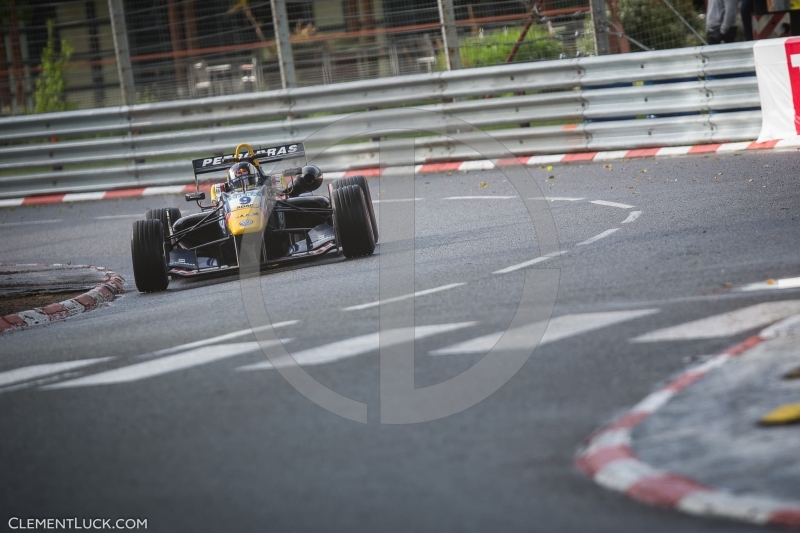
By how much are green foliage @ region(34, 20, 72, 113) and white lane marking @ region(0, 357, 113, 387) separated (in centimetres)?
1179

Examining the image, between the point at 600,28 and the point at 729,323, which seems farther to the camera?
the point at 600,28

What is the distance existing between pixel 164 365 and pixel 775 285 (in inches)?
137

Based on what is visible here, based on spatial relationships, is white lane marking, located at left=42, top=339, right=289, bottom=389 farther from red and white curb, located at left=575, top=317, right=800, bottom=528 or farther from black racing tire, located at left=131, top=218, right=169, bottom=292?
black racing tire, located at left=131, top=218, right=169, bottom=292

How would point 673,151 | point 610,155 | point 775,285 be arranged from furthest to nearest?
point 610,155 < point 673,151 < point 775,285

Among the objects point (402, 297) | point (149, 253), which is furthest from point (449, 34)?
point (402, 297)

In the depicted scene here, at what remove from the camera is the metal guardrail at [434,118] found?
14.2 metres

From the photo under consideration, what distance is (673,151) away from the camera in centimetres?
1430

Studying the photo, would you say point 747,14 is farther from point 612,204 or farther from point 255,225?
point 255,225

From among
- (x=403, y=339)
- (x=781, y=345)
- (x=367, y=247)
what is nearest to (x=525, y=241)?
(x=367, y=247)

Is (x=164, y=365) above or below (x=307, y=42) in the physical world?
below

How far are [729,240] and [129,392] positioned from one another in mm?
4611

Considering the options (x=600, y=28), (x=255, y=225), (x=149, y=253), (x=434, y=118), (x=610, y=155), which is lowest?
(x=149, y=253)

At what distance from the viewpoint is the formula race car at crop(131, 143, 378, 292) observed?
373 inches

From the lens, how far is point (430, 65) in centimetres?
1641
